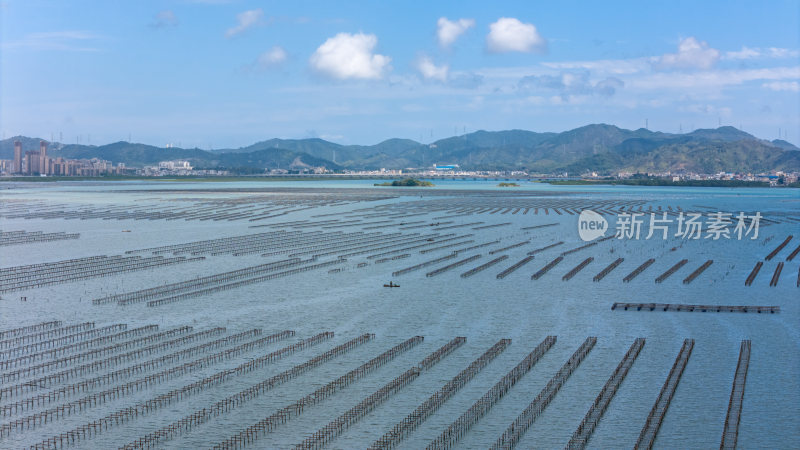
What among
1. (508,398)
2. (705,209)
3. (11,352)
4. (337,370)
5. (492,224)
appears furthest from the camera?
(705,209)

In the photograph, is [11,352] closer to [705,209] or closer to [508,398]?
[508,398]

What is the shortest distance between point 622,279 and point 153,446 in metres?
19.8

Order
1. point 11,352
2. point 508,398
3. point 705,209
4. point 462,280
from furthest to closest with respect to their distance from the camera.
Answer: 1. point 705,209
2. point 462,280
3. point 11,352
4. point 508,398

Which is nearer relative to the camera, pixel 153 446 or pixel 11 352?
pixel 153 446

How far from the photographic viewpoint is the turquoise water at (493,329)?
40.0 feet

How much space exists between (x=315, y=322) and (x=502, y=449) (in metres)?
8.86

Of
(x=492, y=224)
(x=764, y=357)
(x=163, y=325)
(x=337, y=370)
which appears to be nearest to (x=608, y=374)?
(x=764, y=357)

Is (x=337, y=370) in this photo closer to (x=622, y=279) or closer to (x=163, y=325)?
(x=163, y=325)

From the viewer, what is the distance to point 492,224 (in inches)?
1914

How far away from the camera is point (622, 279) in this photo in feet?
87.6

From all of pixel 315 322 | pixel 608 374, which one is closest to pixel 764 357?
pixel 608 374

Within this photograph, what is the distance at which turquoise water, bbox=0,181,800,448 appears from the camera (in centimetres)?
1220

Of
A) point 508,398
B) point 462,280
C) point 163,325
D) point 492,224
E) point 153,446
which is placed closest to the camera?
point 153,446

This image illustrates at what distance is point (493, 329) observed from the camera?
61.4 ft
